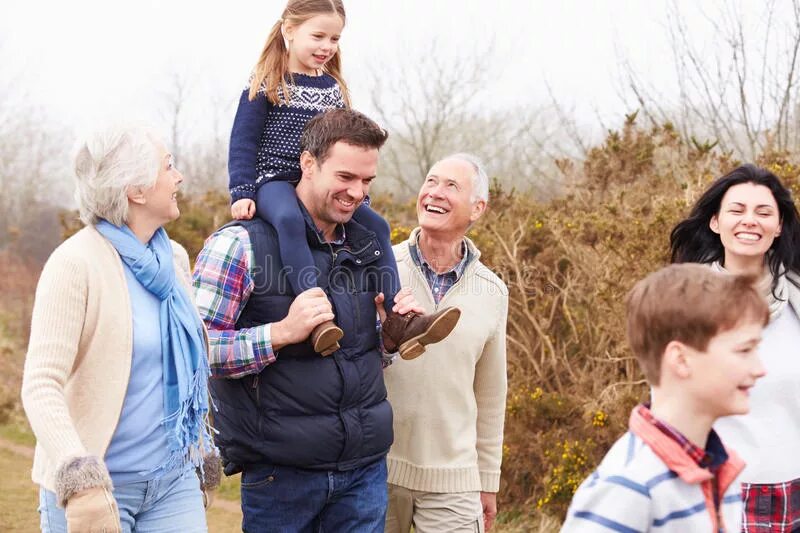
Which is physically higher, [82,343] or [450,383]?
[82,343]

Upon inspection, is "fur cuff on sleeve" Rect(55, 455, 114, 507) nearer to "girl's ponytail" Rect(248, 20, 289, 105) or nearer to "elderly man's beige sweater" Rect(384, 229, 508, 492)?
"elderly man's beige sweater" Rect(384, 229, 508, 492)

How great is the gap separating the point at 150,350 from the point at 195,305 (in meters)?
0.35

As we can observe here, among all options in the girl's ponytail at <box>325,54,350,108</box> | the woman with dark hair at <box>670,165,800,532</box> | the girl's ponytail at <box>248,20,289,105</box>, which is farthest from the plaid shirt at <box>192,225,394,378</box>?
the woman with dark hair at <box>670,165,800,532</box>

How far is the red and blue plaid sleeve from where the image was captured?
328cm

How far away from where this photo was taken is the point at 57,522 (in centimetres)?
285

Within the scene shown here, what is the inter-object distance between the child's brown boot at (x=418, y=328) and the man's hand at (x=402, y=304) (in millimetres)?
22

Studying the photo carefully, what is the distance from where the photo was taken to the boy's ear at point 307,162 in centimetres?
355

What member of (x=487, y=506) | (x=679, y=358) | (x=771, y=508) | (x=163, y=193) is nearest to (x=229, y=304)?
(x=163, y=193)

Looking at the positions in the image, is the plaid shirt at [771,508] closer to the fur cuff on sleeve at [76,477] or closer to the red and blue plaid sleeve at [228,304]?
the red and blue plaid sleeve at [228,304]

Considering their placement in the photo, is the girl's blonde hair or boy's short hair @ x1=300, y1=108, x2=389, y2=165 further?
the girl's blonde hair

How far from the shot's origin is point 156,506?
3.04 metres

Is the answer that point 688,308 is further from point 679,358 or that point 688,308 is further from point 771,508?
point 771,508

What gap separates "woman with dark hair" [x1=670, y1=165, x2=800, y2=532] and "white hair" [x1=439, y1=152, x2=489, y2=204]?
0.79 m

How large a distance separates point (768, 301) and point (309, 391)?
167 centimetres
